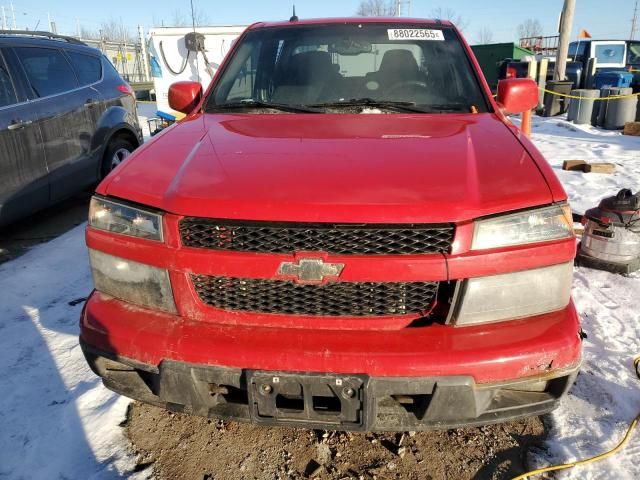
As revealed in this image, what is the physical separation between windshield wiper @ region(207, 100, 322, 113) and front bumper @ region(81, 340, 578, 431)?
159 centimetres

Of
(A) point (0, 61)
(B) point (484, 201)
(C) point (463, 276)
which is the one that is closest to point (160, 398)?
(C) point (463, 276)

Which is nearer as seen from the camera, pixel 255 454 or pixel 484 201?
pixel 484 201

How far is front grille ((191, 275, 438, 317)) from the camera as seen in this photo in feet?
6.00

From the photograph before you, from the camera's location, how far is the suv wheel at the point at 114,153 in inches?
219

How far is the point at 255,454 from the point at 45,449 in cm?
92

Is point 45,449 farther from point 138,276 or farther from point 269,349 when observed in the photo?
point 269,349

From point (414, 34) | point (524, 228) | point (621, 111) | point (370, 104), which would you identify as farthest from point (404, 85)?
point (621, 111)

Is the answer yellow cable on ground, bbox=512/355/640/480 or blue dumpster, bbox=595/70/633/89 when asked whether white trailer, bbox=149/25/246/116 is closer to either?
blue dumpster, bbox=595/70/633/89

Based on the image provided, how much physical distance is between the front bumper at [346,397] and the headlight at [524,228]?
49cm

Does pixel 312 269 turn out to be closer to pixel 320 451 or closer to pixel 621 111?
pixel 320 451

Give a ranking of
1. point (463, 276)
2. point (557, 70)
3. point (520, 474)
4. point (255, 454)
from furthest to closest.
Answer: point (557, 70) → point (255, 454) → point (520, 474) → point (463, 276)

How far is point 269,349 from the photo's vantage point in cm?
176

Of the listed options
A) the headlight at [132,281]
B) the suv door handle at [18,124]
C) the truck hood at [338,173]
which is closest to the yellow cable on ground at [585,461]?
the truck hood at [338,173]

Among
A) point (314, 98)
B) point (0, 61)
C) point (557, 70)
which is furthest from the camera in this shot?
point (557, 70)
